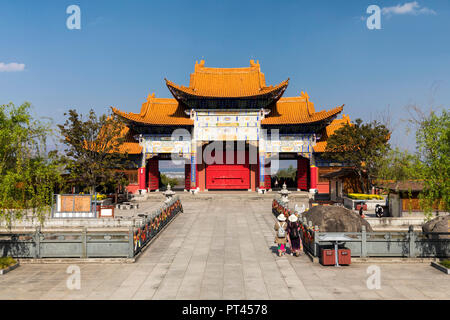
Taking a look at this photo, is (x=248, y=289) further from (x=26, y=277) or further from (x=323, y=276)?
(x=26, y=277)

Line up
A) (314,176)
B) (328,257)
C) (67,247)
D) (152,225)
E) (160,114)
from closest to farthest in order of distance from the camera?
(328,257), (67,247), (152,225), (314,176), (160,114)

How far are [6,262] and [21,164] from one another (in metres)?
3.06

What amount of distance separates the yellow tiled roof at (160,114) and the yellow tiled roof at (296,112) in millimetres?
8706

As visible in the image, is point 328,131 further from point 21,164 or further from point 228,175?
point 21,164

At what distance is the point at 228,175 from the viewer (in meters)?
38.7

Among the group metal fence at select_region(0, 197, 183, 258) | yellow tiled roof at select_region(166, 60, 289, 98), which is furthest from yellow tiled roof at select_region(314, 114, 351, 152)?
metal fence at select_region(0, 197, 183, 258)

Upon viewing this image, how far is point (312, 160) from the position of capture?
3612 centimetres

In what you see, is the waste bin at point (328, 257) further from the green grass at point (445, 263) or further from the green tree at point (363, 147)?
the green tree at point (363, 147)

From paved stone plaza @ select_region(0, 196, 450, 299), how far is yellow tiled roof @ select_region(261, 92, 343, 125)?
22.7 m

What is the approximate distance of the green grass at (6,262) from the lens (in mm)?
10759

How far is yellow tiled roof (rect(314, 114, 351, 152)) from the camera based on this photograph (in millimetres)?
35862

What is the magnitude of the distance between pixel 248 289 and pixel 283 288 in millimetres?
915

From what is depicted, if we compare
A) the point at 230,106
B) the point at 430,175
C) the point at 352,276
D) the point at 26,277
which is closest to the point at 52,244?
the point at 26,277

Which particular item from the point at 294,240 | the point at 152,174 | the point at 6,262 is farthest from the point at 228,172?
the point at 6,262
